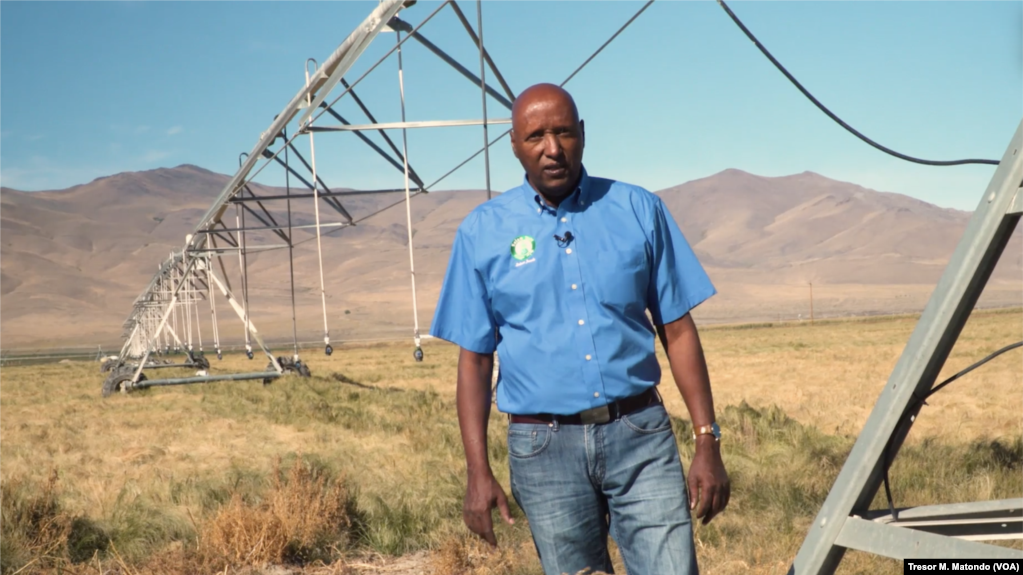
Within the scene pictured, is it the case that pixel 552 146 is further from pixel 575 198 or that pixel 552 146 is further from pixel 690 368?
pixel 690 368

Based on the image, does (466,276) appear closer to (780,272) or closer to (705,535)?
(705,535)

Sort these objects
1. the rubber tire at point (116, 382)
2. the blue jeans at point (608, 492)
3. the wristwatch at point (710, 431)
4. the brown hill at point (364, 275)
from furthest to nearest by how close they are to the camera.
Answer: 1. the brown hill at point (364, 275)
2. the rubber tire at point (116, 382)
3. the wristwatch at point (710, 431)
4. the blue jeans at point (608, 492)

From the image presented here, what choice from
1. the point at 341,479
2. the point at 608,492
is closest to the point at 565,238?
the point at 608,492

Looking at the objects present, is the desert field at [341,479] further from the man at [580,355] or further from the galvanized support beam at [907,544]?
the galvanized support beam at [907,544]

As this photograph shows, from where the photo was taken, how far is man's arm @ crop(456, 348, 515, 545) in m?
3.02

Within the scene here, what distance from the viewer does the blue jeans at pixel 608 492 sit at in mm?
2816

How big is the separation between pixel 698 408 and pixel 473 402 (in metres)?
0.66

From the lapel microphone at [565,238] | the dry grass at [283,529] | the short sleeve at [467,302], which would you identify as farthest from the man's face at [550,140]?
the dry grass at [283,529]

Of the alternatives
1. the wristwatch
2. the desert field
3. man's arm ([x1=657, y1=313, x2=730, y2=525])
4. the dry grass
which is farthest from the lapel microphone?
the dry grass

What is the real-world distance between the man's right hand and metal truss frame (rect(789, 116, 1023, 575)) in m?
0.84

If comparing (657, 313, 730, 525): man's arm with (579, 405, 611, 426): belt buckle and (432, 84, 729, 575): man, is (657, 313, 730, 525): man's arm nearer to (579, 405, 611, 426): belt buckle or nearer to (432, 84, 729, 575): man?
(432, 84, 729, 575): man

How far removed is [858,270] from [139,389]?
5375 inches

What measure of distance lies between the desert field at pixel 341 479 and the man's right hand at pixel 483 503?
191cm

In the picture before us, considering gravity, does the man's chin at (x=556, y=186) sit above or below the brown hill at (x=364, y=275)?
below
